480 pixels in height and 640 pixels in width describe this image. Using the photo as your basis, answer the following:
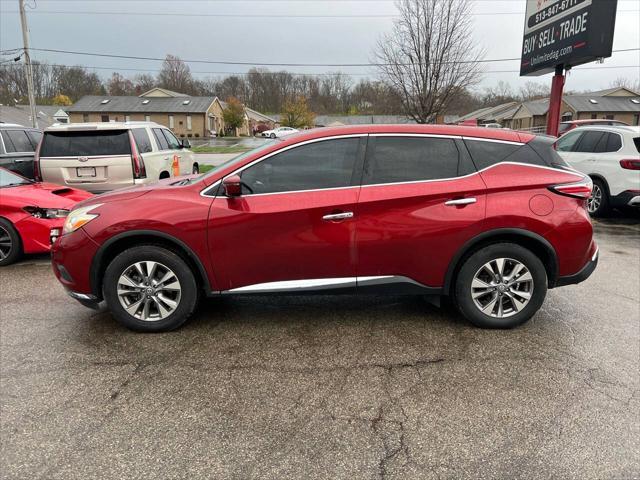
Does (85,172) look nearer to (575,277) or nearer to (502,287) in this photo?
(502,287)

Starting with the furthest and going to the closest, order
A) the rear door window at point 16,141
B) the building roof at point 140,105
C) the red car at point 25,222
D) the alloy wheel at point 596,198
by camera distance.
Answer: the building roof at point 140,105, the rear door window at point 16,141, the alloy wheel at point 596,198, the red car at point 25,222

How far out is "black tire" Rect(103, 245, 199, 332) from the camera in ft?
12.3

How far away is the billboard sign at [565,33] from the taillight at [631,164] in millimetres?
3418

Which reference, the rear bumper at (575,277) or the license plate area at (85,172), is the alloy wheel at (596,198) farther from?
the license plate area at (85,172)

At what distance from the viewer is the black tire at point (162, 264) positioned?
3.74m

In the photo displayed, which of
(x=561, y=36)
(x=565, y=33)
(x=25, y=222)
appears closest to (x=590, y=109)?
(x=561, y=36)

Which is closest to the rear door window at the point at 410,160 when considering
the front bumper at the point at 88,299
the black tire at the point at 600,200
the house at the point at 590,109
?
the front bumper at the point at 88,299

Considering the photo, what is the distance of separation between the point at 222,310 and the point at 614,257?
5.68 m

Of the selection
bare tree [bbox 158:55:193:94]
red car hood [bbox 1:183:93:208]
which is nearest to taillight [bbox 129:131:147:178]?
red car hood [bbox 1:183:93:208]

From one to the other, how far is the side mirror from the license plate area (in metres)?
5.02

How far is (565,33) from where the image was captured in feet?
36.7

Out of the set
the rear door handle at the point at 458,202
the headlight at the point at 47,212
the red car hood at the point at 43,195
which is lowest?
the headlight at the point at 47,212

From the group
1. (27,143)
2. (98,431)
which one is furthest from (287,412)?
(27,143)

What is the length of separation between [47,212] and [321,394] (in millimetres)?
4994
